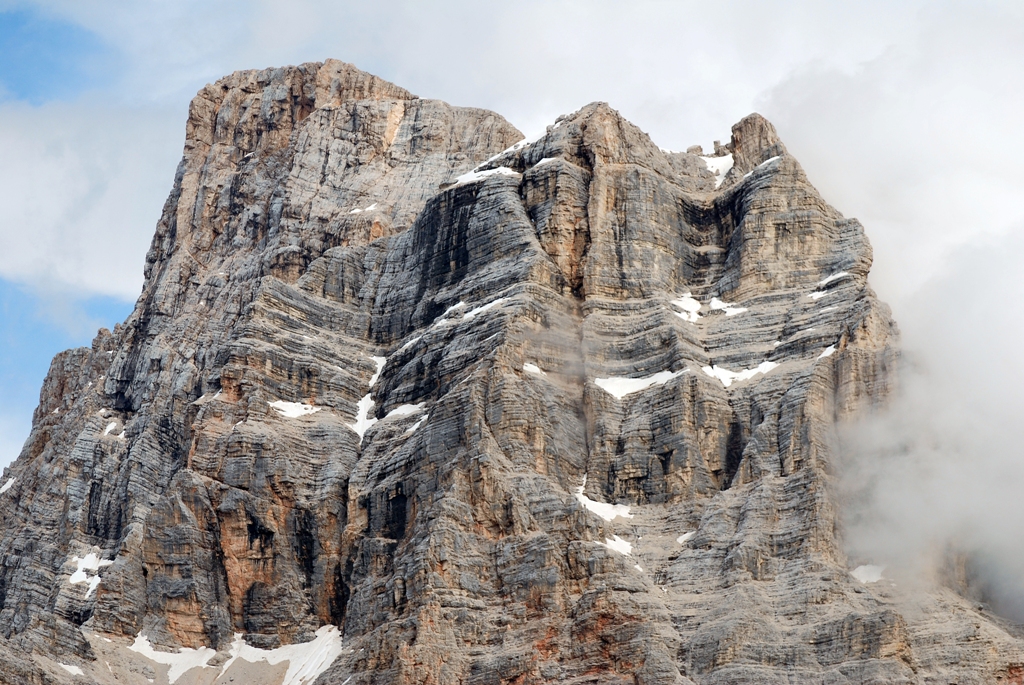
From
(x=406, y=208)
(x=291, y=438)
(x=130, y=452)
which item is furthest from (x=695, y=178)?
(x=130, y=452)

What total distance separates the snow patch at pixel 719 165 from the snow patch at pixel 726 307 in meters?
19.7

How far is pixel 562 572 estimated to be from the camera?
406 ft

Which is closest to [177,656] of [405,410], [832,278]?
[405,410]

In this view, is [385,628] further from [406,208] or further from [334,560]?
[406,208]

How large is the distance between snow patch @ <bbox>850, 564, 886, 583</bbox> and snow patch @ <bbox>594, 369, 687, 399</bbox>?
24.0 metres

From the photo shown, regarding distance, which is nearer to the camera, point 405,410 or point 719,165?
point 405,410

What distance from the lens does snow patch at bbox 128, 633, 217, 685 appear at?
138 m

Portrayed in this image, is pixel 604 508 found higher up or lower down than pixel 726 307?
lower down

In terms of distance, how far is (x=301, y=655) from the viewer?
136m

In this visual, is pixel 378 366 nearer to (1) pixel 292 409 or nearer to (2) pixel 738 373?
(1) pixel 292 409

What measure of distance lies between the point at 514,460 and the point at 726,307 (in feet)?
84.1

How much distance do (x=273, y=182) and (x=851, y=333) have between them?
82.1 meters

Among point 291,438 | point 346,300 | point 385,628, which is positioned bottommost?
point 385,628

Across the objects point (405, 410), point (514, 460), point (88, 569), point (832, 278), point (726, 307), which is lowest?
point (88, 569)
